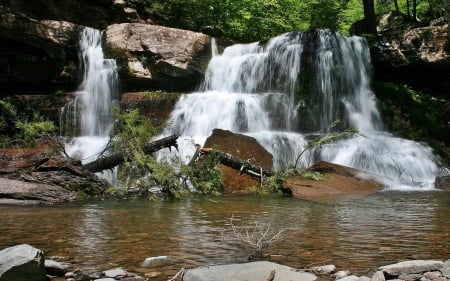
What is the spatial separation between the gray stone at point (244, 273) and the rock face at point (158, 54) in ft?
46.5

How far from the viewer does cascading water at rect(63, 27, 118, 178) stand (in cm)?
1631

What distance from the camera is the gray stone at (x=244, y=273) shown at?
11.1 ft

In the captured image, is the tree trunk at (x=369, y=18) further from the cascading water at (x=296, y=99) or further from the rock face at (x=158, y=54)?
the rock face at (x=158, y=54)

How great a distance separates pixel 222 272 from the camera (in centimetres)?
354

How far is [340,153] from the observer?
13.6 m

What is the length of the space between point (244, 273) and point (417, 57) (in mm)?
16092

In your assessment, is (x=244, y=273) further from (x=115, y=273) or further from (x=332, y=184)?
(x=332, y=184)

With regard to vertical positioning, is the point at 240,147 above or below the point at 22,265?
above

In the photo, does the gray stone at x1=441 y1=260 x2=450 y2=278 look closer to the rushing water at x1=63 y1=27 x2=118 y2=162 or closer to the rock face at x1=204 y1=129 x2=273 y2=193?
the rock face at x1=204 y1=129 x2=273 y2=193

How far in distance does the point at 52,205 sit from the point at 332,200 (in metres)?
4.76

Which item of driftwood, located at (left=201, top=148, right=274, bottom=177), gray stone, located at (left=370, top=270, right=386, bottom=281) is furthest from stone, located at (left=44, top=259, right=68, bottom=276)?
driftwood, located at (left=201, top=148, right=274, bottom=177)

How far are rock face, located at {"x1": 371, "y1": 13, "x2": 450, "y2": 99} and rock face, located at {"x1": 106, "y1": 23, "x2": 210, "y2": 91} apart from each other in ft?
21.7

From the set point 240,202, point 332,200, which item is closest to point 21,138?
point 240,202

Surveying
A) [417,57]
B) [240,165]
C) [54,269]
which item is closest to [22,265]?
[54,269]
